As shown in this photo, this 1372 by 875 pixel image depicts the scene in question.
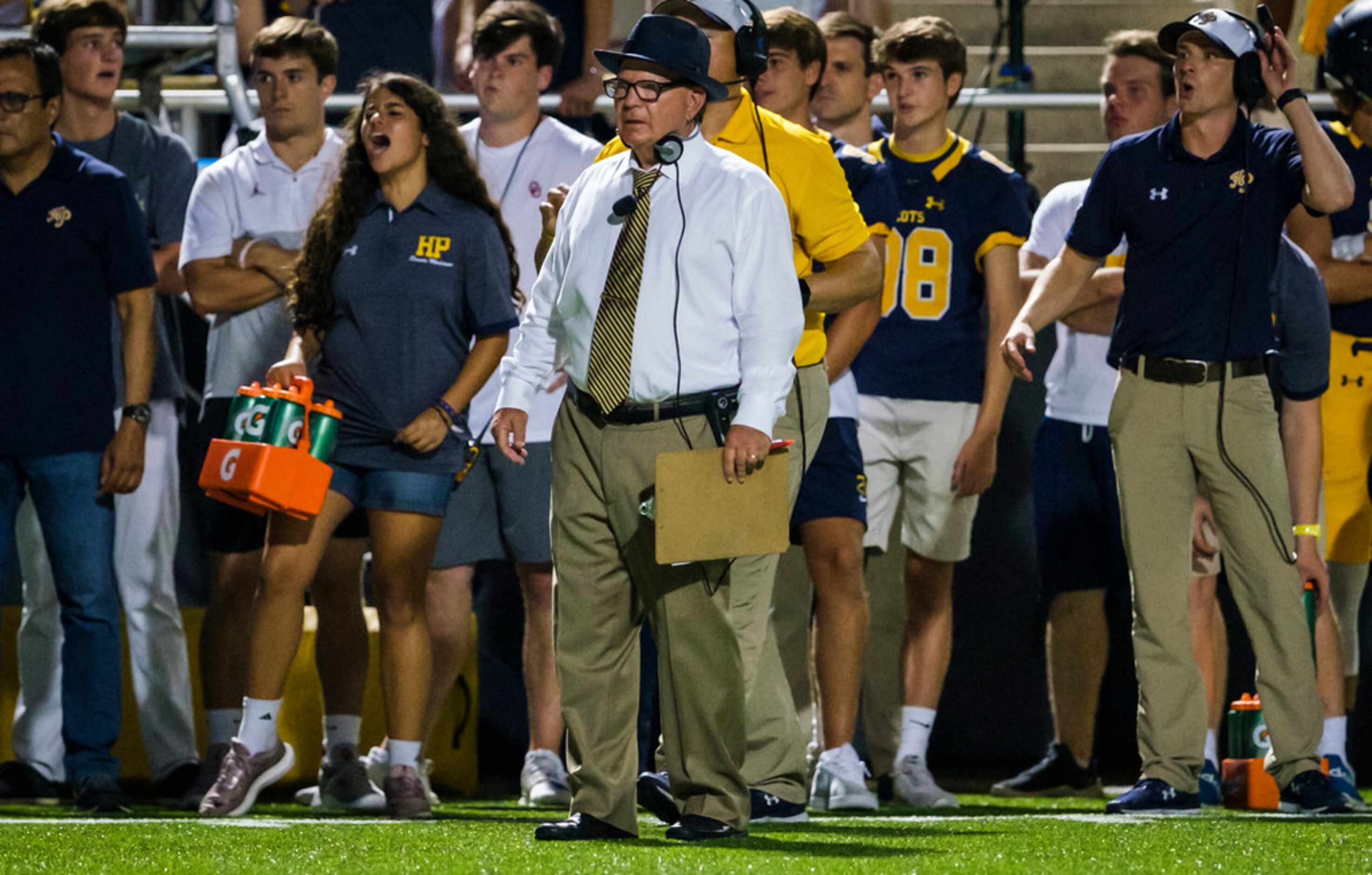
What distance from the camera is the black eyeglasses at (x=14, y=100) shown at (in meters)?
6.06

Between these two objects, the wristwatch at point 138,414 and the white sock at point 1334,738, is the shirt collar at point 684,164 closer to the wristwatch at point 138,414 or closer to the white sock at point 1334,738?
the wristwatch at point 138,414

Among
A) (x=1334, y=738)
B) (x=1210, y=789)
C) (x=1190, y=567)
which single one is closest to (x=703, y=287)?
(x=1190, y=567)

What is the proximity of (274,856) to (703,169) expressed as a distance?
5.77ft

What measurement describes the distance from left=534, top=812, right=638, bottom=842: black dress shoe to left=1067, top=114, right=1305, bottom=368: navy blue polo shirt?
2.15 m

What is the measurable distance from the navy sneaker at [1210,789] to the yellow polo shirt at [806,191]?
88.1 inches

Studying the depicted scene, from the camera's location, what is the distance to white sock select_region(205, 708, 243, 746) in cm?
635

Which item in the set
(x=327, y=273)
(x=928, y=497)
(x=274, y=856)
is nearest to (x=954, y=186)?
(x=928, y=497)

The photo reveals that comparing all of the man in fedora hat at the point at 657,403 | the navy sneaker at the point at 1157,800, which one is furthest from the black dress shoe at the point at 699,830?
the navy sneaker at the point at 1157,800

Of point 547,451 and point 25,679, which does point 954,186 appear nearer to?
point 547,451

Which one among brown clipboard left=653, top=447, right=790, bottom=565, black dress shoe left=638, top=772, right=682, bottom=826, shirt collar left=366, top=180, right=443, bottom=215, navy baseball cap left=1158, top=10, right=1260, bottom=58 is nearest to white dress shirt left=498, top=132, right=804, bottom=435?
brown clipboard left=653, top=447, right=790, bottom=565

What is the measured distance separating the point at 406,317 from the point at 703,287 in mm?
1614

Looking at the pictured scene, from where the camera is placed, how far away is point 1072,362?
6.94 metres

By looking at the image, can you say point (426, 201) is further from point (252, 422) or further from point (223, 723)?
point (223, 723)

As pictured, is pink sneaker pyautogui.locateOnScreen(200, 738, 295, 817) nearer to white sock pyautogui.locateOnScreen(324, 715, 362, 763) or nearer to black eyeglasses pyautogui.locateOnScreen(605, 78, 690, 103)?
white sock pyautogui.locateOnScreen(324, 715, 362, 763)
